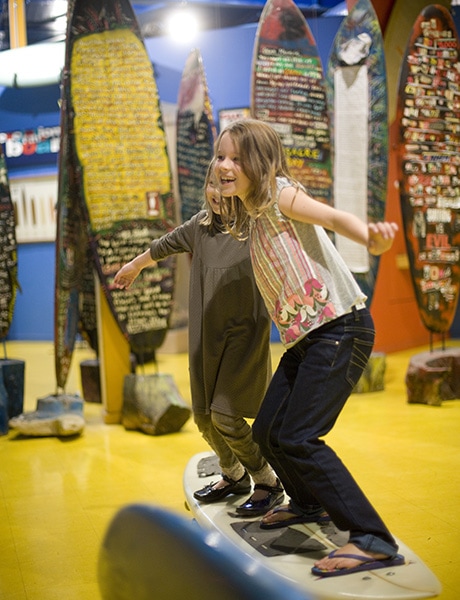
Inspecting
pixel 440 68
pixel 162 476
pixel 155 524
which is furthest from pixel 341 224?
pixel 440 68

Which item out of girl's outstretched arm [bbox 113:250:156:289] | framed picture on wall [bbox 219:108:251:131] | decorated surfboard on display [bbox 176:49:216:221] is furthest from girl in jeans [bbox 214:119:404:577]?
framed picture on wall [bbox 219:108:251:131]

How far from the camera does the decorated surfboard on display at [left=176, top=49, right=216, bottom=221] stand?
4.80m

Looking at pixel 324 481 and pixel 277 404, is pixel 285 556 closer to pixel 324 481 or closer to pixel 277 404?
pixel 324 481

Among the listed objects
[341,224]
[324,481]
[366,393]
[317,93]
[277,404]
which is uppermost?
[317,93]

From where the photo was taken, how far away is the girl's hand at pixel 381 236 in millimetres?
1594

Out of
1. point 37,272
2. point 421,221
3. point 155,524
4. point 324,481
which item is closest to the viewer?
point 155,524

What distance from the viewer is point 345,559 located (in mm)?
1854

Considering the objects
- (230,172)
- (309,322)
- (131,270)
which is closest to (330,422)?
(309,322)

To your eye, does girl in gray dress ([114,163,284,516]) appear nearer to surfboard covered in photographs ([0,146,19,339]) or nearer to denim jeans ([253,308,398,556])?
denim jeans ([253,308,398,556])

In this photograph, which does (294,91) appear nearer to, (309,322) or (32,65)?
(32,65)

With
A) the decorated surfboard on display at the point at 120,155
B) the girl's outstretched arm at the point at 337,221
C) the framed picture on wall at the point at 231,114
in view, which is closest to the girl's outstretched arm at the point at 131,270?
the girl's outstretched arm at the point at 337,221

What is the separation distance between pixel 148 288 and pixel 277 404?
2.15 metres

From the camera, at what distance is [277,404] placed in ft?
6.63

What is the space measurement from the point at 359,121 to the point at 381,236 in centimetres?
310
